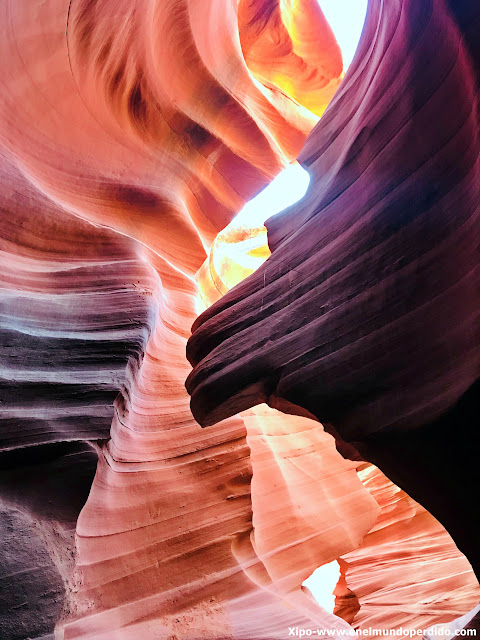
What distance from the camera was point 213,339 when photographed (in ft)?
8.97

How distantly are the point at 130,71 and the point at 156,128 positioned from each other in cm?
64

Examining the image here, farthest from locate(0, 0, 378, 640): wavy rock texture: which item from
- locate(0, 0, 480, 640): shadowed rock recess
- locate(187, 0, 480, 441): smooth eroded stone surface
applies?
locate(187, 0, 480, 441): smooth eroded stone surface

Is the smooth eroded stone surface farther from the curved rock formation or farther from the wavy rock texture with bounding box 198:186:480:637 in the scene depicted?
the wavy rock texture with bounding box 198:186:480:637

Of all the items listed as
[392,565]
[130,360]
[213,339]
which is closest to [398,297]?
[213,339]

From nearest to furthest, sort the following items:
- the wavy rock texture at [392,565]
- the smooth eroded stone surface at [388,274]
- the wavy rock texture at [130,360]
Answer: the smooth eroded stone surface at [388,274]
the wavy rock texture at [130,360]
the wavy rock texture at [392,565]

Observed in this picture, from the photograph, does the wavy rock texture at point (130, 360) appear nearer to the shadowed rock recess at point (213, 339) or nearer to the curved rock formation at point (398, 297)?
the shadowed rock recess at point (213, 339)

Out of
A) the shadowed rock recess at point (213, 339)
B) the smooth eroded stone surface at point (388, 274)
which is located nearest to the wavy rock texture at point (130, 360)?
the shadowed rock recess at point (213, 339)

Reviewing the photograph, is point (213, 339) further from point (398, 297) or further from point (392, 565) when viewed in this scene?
point (392, 565)

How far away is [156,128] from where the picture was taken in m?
5.08

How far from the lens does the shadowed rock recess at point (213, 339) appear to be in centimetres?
220

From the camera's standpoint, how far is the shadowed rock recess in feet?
7.22

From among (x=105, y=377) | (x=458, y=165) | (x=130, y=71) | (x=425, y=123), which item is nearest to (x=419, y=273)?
(x=458, y=165)

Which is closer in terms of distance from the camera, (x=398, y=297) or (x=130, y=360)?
(x=398, y=297)

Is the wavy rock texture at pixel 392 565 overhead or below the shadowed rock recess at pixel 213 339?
below
